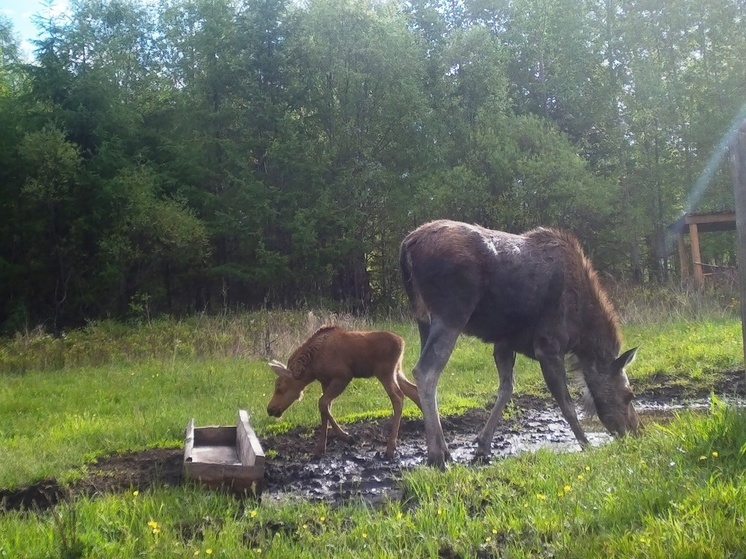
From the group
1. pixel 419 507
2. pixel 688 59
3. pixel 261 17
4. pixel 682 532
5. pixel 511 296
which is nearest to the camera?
pixel 682 532

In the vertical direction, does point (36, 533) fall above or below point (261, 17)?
below

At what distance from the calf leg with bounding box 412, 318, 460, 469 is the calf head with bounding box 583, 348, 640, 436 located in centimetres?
178

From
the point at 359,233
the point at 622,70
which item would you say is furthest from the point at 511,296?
the point at 622,70

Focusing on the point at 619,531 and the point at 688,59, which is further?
the point at 688,59

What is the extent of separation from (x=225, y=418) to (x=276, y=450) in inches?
55.1

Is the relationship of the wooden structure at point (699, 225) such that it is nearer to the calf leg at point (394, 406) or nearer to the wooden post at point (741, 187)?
the calf leg at point (394, 406)

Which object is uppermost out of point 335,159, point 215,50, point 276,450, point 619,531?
point 215,50

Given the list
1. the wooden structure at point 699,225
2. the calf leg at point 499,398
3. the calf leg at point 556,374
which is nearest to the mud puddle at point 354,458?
the calf leg at point 499,398

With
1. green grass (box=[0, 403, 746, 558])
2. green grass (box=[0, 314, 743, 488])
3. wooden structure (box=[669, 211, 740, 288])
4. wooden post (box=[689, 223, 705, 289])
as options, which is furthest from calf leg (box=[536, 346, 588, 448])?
wooden structure (box=[669, 211, 740, 288])

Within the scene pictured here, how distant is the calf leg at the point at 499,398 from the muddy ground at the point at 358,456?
123 millimetres

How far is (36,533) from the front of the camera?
4359 mm

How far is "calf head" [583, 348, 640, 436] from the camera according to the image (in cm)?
725

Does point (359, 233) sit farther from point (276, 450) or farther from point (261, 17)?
point (276, 450)

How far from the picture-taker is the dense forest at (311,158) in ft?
78.3
